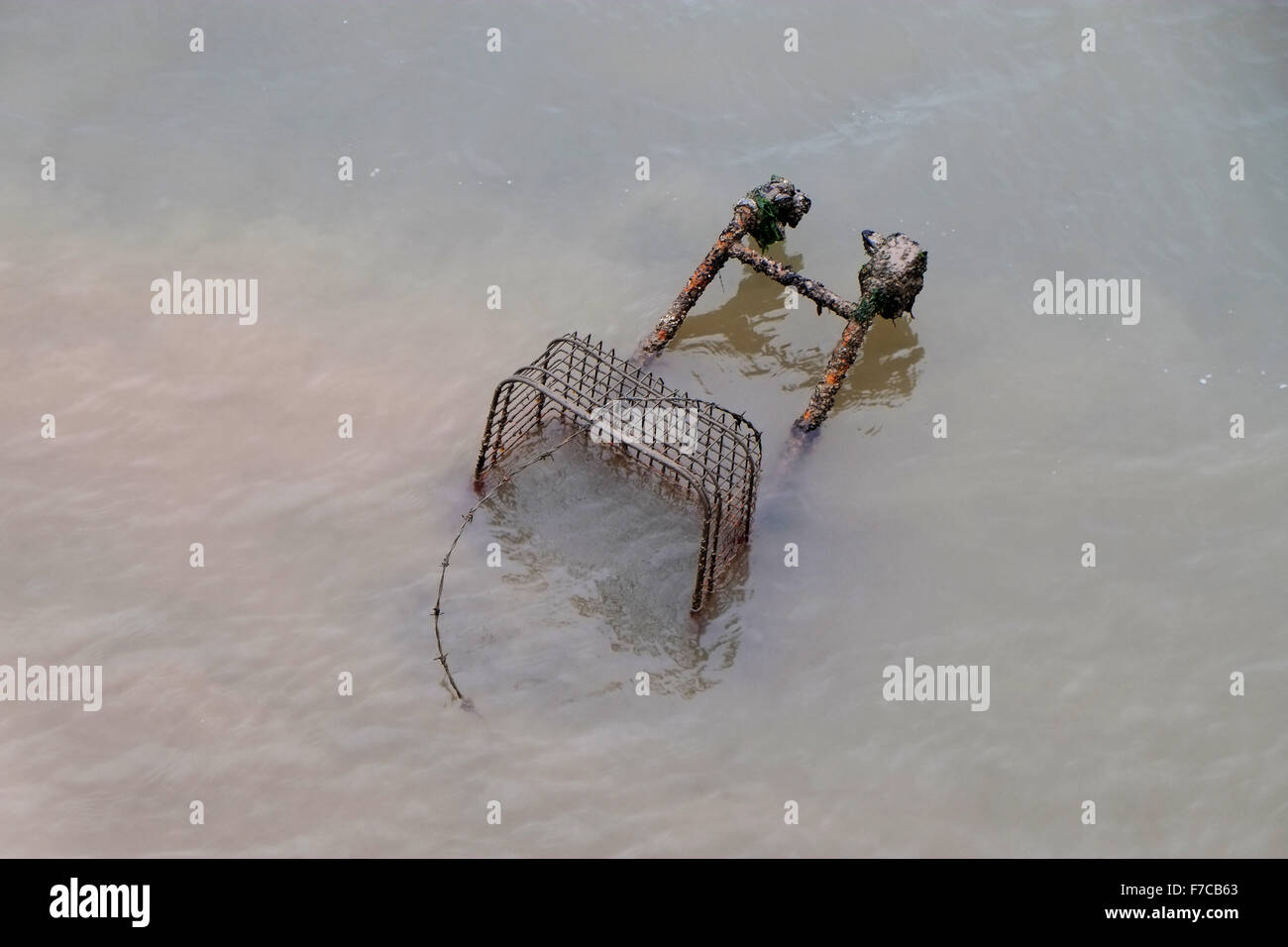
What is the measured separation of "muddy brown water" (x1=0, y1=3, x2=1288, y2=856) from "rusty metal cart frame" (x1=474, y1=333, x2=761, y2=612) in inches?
9.3

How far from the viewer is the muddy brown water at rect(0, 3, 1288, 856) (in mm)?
7652

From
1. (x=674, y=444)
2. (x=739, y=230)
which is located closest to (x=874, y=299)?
(x=739, y=230)

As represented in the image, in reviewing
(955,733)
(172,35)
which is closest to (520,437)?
(955,733)

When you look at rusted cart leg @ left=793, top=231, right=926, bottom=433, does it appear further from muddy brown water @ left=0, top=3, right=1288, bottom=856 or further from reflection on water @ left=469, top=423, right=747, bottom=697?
reflection on water @ left=469, top=423, right=747, bottom=697

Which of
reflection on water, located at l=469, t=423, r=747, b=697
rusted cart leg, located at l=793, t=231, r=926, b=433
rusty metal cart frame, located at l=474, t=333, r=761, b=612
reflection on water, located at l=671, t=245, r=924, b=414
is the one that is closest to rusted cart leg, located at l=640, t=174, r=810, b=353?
reflection on water, located at l=671, t=245, r=924, b=414

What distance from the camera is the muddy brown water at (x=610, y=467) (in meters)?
7.65

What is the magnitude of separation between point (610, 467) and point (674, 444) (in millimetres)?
811

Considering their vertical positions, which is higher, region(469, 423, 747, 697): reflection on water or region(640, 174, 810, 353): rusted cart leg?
region(640, 174, 810, 353): rusted cart leg

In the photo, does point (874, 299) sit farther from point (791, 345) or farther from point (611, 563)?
point (611, 563)

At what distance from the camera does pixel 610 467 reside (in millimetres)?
9039

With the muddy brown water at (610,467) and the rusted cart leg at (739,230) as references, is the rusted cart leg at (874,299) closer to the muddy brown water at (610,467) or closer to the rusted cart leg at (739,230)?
the muddy brown water at (610,467)

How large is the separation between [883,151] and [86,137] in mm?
7501

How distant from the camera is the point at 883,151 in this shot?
11.3m

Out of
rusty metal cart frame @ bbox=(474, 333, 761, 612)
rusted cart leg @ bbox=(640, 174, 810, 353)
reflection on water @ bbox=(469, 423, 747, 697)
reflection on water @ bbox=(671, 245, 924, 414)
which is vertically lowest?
reflection on water @ bbox=(469, 423, 747, 697)
